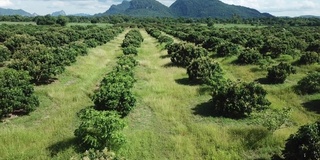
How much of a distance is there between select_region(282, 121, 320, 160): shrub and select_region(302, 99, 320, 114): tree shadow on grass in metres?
10.2

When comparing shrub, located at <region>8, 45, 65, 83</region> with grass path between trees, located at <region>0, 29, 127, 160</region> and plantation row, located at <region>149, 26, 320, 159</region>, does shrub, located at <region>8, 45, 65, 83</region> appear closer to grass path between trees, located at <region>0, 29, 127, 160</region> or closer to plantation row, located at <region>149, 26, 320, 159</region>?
grass path between trees, located at <region>0, 29, 127, 160</region>

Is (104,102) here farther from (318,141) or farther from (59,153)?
(318,141)

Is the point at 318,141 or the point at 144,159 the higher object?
the point at 318,141

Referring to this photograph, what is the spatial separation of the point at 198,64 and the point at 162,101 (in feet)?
26.8

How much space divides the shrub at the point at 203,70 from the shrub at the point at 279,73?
5.51 m

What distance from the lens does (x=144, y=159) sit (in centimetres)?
1741

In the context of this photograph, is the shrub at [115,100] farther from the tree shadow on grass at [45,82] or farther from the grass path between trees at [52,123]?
the tree shadow on grass at [45,82]

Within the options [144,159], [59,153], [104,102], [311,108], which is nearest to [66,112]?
[104,102]

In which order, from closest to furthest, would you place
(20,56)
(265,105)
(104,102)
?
(104,102)
(265,105)
(20,56)

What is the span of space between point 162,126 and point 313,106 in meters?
13.4

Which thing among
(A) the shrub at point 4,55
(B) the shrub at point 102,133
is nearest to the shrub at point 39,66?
(A) the shrub at point 4,55

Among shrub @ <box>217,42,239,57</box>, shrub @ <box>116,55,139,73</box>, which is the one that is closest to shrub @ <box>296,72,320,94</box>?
shrub @ <box>116,55,139,73</box>

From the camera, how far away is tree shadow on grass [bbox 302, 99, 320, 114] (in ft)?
82.9

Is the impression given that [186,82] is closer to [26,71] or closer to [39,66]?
[39,66]
